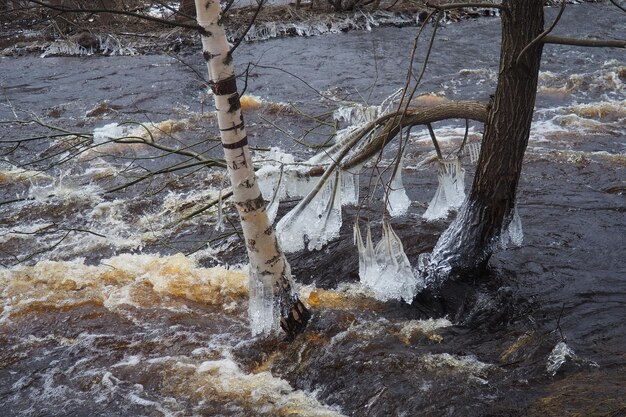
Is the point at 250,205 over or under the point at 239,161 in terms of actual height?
under

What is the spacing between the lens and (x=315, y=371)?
5.23 meters

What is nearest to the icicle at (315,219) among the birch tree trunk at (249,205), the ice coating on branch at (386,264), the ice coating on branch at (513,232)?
the ice coating on branch at (386,264)

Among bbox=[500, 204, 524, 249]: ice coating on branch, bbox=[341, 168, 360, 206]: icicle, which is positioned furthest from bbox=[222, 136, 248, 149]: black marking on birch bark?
bbox=[500, 204, 524, 249]: ice coating on branch

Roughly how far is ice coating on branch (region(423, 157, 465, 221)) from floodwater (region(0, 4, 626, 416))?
0.73 meters

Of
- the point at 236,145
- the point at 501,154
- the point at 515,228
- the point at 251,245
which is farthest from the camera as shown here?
the point at 515,228

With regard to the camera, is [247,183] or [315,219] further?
[315,219]

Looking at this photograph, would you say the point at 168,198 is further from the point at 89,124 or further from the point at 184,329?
the point at 89,124

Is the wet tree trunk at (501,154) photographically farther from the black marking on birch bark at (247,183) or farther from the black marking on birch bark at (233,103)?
the black marking on birch bark at (233,103)

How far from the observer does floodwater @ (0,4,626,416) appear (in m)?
4.91

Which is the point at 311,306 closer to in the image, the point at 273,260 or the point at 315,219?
the point at 315,219

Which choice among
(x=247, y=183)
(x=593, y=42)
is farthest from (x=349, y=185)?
(x=593, y=42)

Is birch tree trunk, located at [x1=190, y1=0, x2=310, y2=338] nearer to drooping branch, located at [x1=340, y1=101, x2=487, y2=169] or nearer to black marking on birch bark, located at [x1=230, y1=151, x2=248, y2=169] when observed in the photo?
black marking on birch bark, located at [x1=230, y1=151, x2=248, y2=169]

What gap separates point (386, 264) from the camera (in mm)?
5414

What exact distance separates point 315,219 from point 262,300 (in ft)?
3.52
